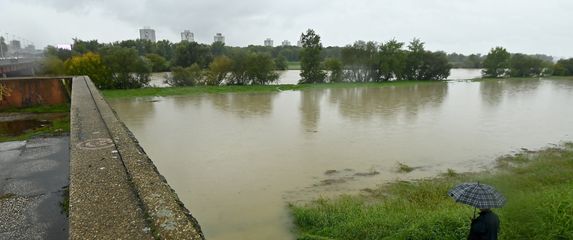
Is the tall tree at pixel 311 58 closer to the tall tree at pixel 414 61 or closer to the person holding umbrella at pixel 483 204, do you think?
the tall tree at pixel 414 61

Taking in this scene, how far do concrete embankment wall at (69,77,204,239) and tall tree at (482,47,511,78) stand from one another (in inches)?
2152

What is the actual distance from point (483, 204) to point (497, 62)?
55273 mm

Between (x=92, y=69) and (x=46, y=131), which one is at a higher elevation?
(x=92, y=69)

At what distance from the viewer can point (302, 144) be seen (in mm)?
13055

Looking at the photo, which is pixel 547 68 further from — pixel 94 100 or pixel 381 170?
pixel 94 100

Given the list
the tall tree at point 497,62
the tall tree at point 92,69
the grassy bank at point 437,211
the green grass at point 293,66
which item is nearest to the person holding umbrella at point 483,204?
the grassy bank at point 437,211

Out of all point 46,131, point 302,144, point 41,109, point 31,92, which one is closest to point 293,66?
point 31,92

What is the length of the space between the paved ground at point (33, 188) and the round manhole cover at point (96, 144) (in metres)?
1.12

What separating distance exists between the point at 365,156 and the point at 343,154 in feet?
2.27

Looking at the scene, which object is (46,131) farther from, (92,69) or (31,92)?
(92,69)

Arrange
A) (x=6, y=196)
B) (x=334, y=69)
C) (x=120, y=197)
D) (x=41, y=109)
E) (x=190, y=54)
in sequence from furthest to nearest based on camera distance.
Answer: (x=190, y=54) → (x=334, y=69) → (x=41, y=109) → (x=6, y=196) → (x=120, y=197)

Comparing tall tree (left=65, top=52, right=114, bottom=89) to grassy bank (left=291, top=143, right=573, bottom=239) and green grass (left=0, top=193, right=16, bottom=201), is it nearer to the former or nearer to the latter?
green grass (left=0, top=193, right=16, bottom=201)

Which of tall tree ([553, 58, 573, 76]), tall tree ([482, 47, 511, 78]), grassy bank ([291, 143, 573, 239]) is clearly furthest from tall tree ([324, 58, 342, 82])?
tall tree ([553, 58, 573, 76])

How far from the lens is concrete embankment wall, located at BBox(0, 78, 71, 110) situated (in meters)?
17.5
